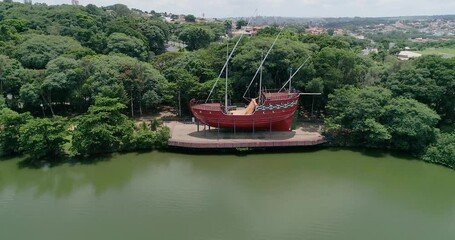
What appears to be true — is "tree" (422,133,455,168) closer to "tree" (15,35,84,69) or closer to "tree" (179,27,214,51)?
"tree" (15,35,84,69)

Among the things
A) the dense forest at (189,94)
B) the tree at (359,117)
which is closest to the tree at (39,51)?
the dense forest at (189,94)

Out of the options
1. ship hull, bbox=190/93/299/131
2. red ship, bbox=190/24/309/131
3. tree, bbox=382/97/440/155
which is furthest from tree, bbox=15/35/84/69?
tree, bbox=382/97/440/155

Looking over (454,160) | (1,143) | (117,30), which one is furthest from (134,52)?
(454,160)

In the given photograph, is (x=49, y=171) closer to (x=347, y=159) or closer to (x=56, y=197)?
(x=56, y=197)

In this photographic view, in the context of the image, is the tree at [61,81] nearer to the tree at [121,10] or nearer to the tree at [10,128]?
the tree at [10,128]

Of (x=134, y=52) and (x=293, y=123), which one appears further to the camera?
(x=134, y=52)

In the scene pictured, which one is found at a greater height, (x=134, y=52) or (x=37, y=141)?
(x=134, y=52)

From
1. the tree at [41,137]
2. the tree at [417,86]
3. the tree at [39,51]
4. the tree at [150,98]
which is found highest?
the tree at [39,51]
